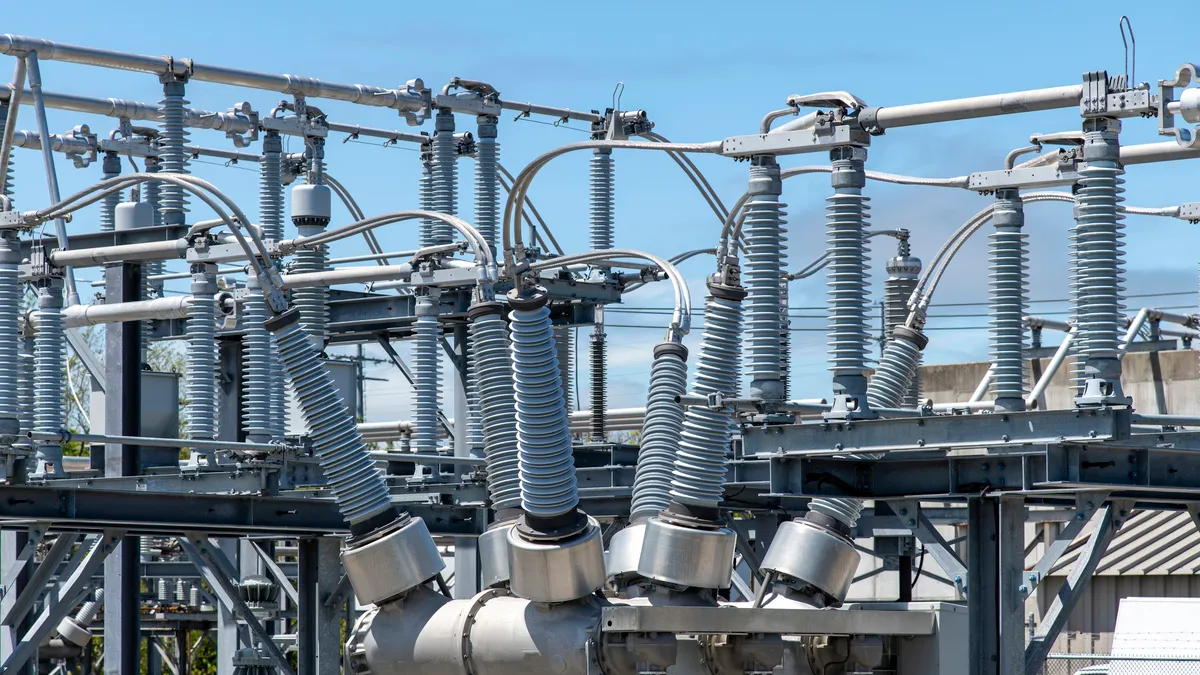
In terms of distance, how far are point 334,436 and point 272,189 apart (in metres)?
9.90

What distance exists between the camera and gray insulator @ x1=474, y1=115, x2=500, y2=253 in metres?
21.3

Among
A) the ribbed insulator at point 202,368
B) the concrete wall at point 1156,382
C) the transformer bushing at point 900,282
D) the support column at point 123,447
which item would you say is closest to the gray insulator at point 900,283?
the transformer bushing at point 900,282

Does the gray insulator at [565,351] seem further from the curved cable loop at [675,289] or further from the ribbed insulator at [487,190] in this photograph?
the curved cable loop at [675,289]

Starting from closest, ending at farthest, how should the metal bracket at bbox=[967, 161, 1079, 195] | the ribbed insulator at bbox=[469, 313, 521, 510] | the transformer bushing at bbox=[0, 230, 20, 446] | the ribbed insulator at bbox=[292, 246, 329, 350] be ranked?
the ribbed insulator at bbox=[469, 313, 521, 510], the metal bracket at bbox=[967, 161, 1079, 195], the transformer bushing at bbox=[0, 230, 20, 446], the ribbed insulator at bbox=[292, 246, 329, 350]

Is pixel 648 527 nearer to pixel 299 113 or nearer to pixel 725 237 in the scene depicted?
pixel 725 237

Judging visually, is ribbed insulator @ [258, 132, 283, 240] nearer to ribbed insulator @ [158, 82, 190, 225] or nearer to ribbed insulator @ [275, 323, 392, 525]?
ribbed insulator @ [158, 82, 190, 225]

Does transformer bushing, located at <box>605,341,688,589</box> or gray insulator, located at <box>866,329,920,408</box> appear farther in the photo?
gray insulator, located at <box>866,329,920,408</box>

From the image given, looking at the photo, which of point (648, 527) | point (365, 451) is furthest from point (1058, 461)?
point (365, 451)

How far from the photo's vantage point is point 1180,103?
1146 centimetres

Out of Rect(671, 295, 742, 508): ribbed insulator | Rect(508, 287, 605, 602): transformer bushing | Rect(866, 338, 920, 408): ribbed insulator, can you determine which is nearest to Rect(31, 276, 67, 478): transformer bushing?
Rect(508, 287, 605, 602): transformer bushing

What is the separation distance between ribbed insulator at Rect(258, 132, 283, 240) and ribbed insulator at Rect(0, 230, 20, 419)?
6.07 metres

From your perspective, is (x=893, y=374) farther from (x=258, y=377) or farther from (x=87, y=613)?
(x=87, y=613)

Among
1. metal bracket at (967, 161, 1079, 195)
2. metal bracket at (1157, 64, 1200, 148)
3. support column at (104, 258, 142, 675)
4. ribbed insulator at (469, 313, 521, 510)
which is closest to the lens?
metal bracket at (1157, 64, 1200, 148)

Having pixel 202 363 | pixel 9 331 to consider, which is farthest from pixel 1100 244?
pixel 9 331
